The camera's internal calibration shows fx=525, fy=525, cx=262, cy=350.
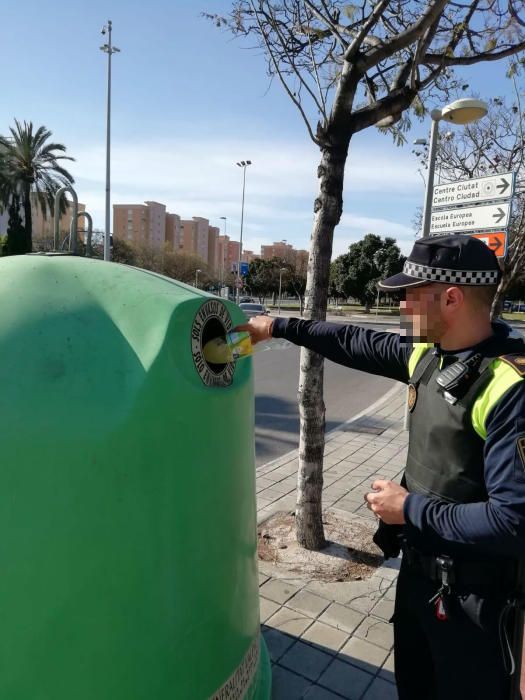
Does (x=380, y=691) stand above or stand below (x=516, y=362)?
below

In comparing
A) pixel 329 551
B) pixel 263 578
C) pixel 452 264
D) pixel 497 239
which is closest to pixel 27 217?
pixel 497 239

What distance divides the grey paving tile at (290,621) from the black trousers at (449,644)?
993 millimetres

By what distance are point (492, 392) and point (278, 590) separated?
7.45ft

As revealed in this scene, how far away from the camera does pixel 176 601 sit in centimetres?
143

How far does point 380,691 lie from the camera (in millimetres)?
2406

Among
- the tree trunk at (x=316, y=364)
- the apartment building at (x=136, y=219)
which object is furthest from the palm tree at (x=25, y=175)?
the apartment building at (x=136, y=219)

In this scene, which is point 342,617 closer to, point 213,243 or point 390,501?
point 390,501

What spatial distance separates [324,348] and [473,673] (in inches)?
48.6

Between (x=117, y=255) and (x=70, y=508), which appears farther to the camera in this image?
(x=117, y=255)

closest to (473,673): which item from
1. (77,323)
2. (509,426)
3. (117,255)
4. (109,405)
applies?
(509,426)

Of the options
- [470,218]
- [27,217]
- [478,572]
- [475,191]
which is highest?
[27,217]

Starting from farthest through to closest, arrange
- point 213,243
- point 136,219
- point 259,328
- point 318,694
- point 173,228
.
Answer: point 213,243, point 173,228, point 136,219, point 318,694, point 259,328

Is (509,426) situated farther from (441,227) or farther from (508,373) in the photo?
(441,227)

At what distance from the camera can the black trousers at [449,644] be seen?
1.59 metres
